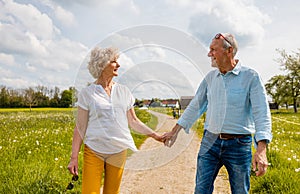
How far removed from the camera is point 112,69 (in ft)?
9.41

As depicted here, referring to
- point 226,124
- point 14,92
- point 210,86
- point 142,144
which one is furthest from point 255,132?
point 14,92

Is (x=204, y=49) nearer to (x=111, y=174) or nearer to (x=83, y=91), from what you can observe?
(x=83, y=91)

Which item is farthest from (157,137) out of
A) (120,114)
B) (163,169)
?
(163,169)

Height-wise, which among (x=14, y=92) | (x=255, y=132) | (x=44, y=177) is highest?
(x=14, y=92)

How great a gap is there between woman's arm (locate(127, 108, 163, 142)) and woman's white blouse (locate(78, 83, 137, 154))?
0.21m

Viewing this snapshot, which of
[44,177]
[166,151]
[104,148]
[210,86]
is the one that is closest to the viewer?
[104,148]

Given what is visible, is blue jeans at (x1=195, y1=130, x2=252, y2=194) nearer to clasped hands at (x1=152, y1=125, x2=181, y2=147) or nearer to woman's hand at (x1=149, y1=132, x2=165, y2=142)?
clasped hands at (x1=152, y1=125, x2=181, y2=147)

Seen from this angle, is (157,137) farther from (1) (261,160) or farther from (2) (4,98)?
(2) (4,98)

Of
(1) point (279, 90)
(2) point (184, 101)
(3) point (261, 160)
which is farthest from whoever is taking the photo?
(1) point (279, 90)

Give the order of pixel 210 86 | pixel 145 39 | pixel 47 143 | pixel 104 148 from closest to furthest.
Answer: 1. pixel 145 39
2. pixel 104 148
3. pixel 210 86
4. pixel 47 143

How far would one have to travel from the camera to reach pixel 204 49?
2.71 meters

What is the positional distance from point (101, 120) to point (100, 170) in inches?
19.0

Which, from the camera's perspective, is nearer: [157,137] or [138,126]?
[138,126]

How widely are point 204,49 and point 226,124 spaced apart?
29.1 inches
